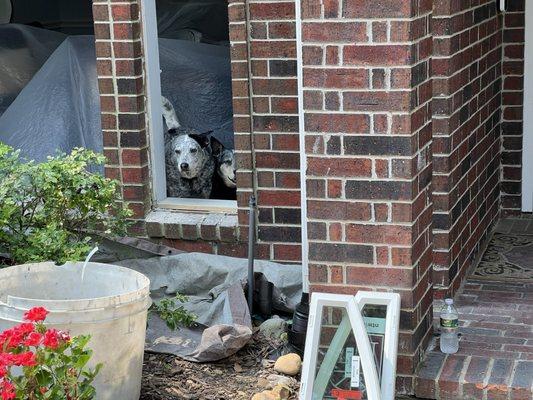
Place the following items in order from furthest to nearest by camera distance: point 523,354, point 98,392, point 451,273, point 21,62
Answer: point 21,62 → point 451,273 → point 523,354 → point 98,392

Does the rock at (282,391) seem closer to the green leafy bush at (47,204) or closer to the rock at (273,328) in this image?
the rock at (273,328)

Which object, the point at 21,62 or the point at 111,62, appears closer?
the point at 111,62

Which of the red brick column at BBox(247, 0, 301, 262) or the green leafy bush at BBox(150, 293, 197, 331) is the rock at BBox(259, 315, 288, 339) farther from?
the red brick column at BBox(247, 0, 301, 262)

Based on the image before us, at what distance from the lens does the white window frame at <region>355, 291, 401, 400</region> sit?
4137 mm

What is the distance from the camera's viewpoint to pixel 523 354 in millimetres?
4727

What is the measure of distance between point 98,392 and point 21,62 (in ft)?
12.4

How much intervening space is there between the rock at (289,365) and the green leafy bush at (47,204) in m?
0.99

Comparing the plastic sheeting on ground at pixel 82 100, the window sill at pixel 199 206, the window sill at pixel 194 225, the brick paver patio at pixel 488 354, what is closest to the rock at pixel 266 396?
the brick paver patio at pixel 488 354

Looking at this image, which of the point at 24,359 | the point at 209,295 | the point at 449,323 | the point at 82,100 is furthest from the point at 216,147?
the point at 24,359

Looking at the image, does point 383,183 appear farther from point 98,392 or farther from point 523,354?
point 98,392

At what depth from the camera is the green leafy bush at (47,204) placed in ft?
15.8

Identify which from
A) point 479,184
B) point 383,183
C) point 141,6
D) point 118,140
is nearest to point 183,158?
→ point 118,140

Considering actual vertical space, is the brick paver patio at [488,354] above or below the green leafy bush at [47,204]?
below

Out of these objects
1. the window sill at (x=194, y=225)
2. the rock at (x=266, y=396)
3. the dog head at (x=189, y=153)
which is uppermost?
the dog head at (x=189, y=153)
